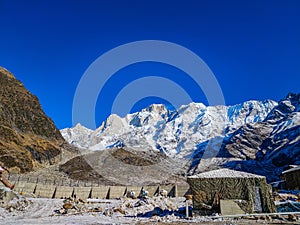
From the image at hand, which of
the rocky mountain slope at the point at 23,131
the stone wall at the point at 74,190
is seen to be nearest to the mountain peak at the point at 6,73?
the rocky mountain slope at the point at 23,131

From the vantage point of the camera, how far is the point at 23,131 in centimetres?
6181

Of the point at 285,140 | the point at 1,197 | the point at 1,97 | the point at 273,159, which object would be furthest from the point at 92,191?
the point at 285,140

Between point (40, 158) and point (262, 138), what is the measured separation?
116087 mm

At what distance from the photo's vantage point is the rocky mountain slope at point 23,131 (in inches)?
1977

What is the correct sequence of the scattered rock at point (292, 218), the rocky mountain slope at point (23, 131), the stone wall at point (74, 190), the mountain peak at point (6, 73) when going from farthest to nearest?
1. the mountain peak at point (6, 73)
2. the rocky mountain slope at point (23, 131)
3. the stone wall at point (74, 190)
4. the scattered rock at point (292, 218)

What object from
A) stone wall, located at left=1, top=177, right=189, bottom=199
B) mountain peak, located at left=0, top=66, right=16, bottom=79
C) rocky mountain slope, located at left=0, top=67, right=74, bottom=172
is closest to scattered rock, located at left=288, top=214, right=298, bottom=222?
stone wall, located at left=1, top=177, right=189, bottom=199

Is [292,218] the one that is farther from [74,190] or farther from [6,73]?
[6,73]

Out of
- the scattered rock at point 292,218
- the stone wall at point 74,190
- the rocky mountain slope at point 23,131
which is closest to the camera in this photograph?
the scattered rock at point 292,218

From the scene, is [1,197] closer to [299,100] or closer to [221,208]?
[221,208]

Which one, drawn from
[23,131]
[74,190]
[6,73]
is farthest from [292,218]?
[6,73]

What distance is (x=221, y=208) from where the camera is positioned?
530 inches

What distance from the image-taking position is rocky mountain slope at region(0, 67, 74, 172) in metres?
50.2

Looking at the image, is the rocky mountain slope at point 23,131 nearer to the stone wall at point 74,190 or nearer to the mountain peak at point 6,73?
the mountain peak at point 6,73

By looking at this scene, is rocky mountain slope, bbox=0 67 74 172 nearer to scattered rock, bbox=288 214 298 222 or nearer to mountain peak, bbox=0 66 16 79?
mountain peak, bbox=0 66 16 79
